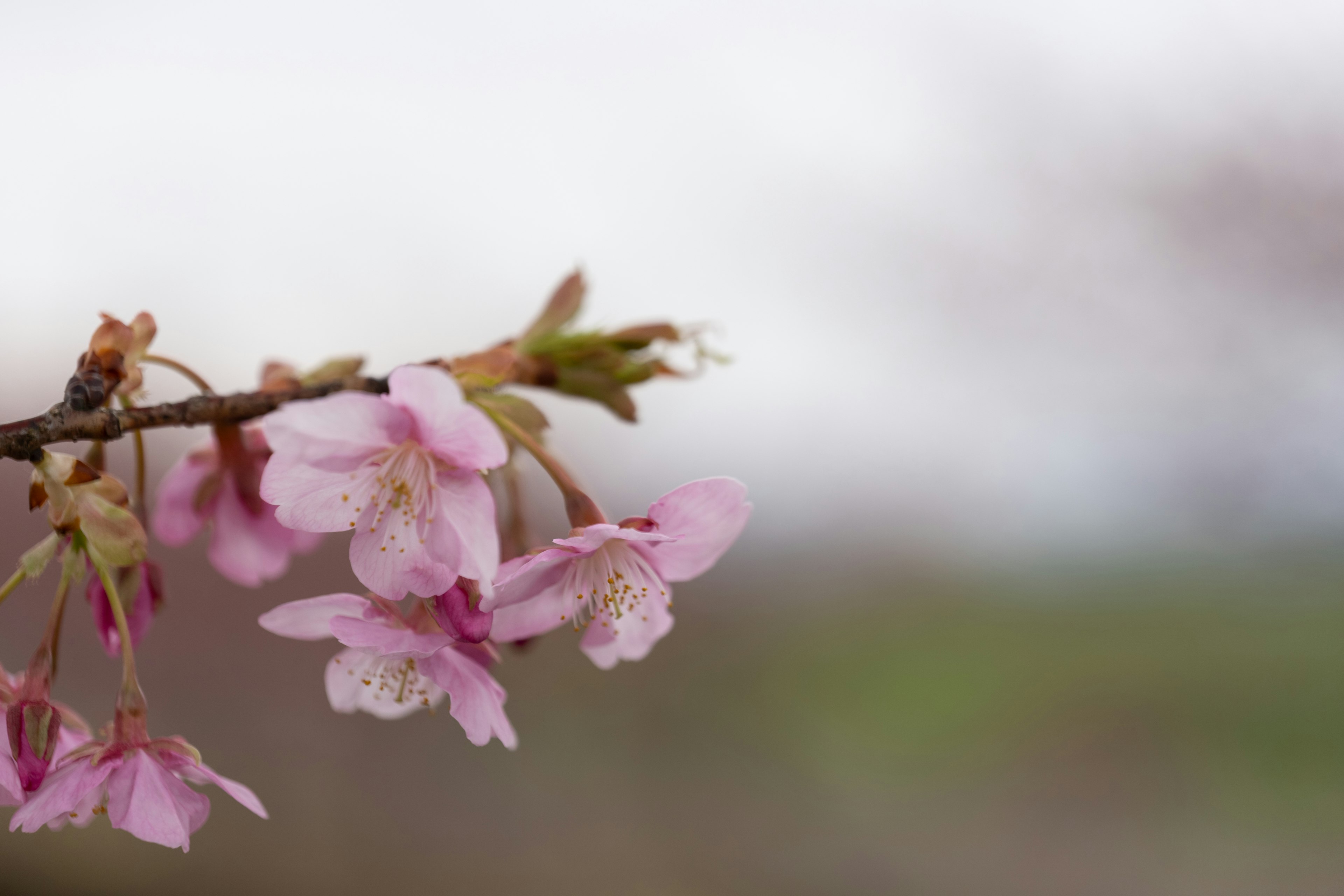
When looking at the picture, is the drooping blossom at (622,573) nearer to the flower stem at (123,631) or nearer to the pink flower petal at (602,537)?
the pink flower petal at (602,537)

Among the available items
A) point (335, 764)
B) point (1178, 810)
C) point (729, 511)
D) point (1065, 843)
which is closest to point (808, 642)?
point (1065, 843)

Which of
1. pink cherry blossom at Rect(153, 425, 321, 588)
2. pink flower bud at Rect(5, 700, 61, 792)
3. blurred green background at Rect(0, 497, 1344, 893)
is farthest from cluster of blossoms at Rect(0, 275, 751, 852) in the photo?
blurred green background at Rect(0, 497, 1344, 893)

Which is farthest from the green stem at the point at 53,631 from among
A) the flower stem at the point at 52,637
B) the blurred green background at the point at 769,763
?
the blurred green background at the point at 769,763

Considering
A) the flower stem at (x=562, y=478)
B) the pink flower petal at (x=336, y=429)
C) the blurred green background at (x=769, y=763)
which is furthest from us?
the blurred green background at (x=769, y=763)

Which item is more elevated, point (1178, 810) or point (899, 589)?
point (899, 589)

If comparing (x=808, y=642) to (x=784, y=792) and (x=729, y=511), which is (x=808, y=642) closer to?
(x=784, y=792)

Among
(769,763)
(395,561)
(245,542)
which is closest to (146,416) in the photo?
(395,561)

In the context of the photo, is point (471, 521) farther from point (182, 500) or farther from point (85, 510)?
point (182, 500)
